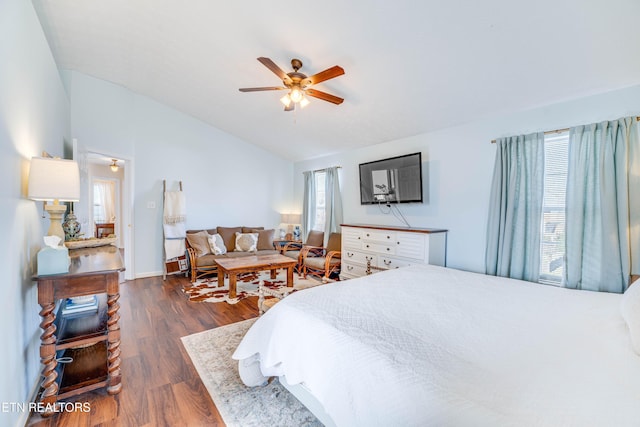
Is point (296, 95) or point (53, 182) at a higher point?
point (296, 95)

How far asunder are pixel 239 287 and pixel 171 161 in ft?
8.83

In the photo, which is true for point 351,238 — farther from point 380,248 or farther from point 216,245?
point 216,245

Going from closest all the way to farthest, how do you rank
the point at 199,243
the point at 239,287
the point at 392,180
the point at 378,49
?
the point at 378,49
the point at 392,180
the point at 239,287
the point at 199,243

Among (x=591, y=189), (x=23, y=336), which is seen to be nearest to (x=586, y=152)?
(x=591, y=189)

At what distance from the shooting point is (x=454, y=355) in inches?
44.5

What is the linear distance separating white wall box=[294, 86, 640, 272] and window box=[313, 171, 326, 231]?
173 centimetres

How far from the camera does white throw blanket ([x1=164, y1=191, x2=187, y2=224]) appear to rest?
4.84 meters

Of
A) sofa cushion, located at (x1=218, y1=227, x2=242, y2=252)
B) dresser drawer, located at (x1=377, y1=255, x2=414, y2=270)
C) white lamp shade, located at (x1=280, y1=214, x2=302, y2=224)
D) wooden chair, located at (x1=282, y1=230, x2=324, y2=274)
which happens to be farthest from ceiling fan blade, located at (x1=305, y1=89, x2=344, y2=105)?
white lamp shade, located at (x1=280, y1=214, x2=302, y2=224)

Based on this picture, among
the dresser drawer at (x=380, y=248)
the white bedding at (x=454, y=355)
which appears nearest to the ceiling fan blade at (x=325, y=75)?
the white bedding at (x=454, y=355)

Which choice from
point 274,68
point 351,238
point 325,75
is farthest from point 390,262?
point 274,68

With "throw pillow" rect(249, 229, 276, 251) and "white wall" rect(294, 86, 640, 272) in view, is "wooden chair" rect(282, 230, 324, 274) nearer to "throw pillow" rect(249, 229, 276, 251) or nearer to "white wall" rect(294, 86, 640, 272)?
"throw pillow" rect(249, 229, 276, 251)

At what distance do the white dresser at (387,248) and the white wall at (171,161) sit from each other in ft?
8.33

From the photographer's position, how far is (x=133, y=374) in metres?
2.11

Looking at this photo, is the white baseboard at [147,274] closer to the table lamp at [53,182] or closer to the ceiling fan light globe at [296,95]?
the table lamp at [53,182]
